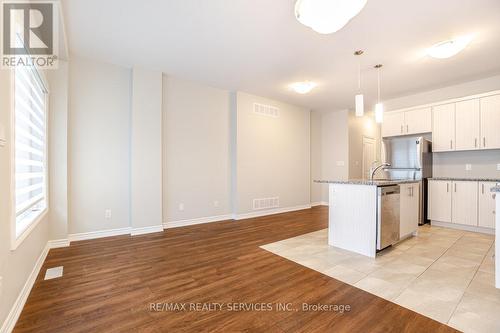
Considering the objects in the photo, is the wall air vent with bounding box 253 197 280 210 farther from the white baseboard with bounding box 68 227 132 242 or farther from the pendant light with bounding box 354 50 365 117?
the pendant light with bounding box 354 50 365 117

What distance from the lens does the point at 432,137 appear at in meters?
4.80

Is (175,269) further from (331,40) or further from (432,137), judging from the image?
(432,137)

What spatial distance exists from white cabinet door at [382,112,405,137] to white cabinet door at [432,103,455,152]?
58 centimetres

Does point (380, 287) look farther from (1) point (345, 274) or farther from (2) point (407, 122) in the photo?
(2) point (407, 122)

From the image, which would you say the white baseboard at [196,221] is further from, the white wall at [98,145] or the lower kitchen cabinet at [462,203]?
the lower kitchen cabinet at [462,203]

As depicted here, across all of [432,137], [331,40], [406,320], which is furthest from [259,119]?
[406,320]

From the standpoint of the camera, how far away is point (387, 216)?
297cm

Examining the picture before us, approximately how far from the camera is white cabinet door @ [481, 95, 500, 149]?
403cm

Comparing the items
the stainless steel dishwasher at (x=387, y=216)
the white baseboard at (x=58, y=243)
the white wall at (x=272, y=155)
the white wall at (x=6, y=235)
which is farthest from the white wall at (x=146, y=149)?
the stainless steel dishwasher at (x=387, y=216)

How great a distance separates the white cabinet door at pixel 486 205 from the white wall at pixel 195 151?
4.66 metres

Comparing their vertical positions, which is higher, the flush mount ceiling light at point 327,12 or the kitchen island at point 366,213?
the flush mount ceiling light at point 327,12

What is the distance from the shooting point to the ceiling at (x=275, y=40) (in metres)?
2.49

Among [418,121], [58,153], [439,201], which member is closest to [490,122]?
[418,121]

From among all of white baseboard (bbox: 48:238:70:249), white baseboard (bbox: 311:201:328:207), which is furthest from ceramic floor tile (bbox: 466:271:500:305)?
white baseboard (bbox: 48:238:70:249)
